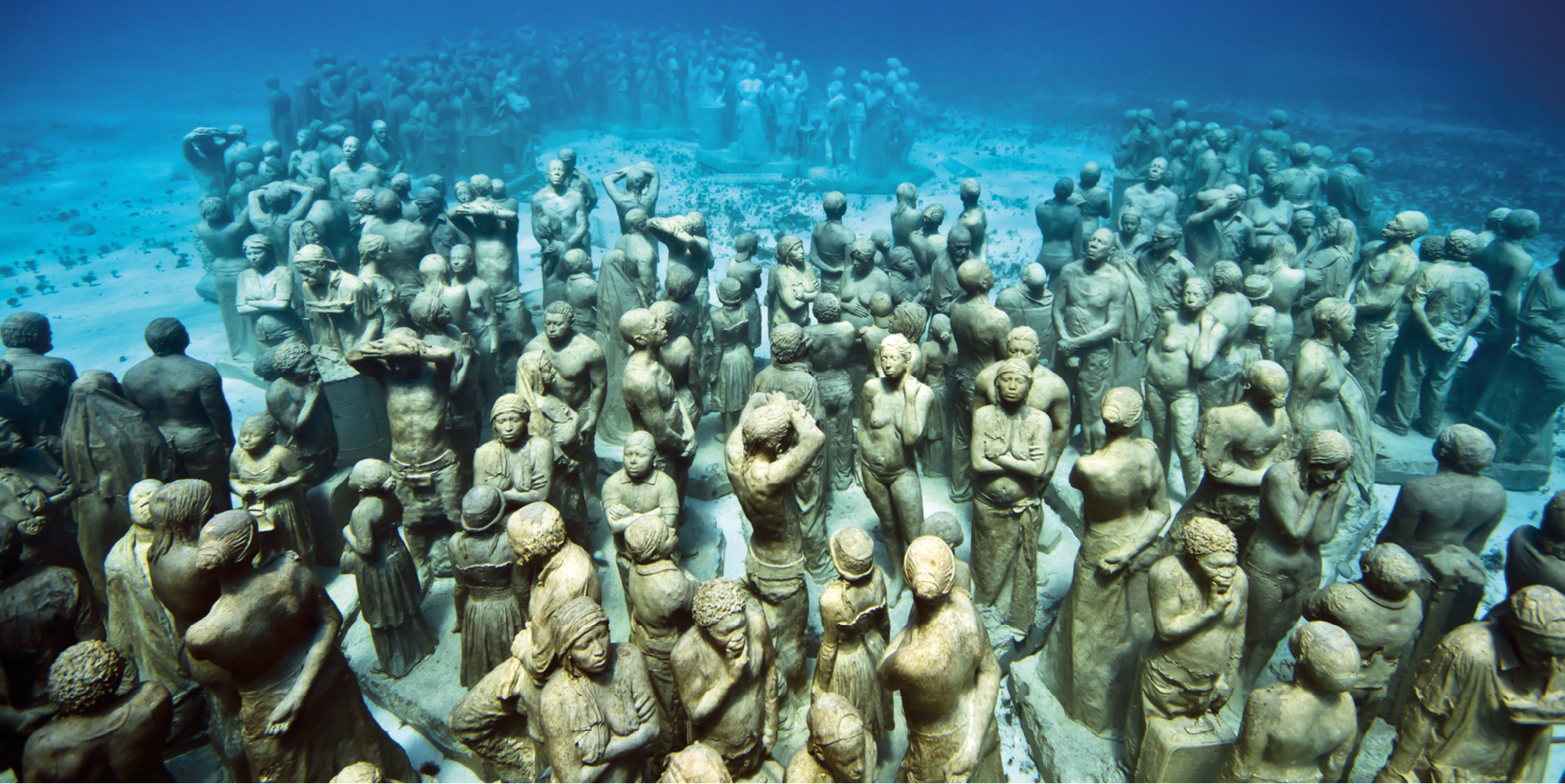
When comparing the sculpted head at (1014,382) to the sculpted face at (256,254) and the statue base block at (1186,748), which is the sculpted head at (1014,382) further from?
the sculpted face at (256,254)

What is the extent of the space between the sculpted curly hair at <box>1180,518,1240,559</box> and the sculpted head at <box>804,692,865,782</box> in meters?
2.21

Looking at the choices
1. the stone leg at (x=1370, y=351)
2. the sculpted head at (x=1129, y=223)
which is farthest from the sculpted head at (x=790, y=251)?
the stone leg at (x=1370, y=351)

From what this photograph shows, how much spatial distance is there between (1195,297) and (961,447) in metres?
2.82

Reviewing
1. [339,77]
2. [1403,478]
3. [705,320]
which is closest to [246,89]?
[339,77]

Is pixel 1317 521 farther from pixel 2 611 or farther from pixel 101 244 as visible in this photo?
pixel 101 244

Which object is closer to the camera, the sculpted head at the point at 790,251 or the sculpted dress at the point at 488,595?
the sculpted dress at the point at 488,595

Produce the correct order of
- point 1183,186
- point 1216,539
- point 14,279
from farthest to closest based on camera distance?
point 14,279
point 1183,186
point 1216,539

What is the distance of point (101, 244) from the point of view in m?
20.8

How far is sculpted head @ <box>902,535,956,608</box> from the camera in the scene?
152 inches

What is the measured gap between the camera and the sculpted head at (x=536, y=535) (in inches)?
180

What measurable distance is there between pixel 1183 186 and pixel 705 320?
38.8 ft

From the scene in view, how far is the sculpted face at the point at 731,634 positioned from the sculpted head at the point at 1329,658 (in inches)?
110

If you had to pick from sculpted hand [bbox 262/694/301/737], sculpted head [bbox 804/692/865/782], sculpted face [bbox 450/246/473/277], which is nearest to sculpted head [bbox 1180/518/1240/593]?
sculpted head [bbox 804/692/865/782]

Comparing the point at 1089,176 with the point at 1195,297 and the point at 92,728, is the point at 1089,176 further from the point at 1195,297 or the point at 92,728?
the point at 92,728
